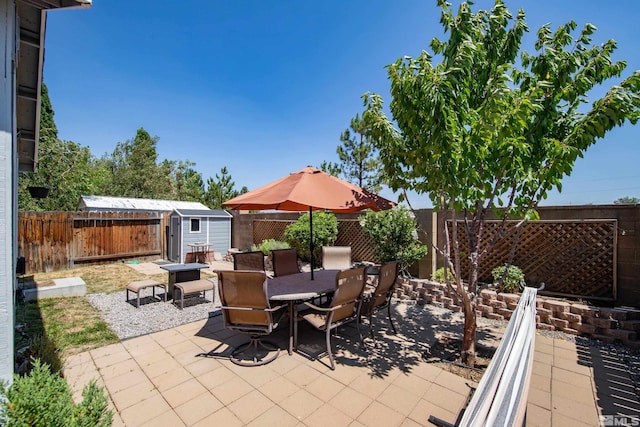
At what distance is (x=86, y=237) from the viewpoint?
10.0m

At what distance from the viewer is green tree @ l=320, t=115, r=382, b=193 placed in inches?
645

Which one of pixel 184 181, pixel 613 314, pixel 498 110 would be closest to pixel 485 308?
pixel 613 314

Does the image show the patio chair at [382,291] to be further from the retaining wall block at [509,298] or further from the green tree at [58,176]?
the green tree at [58,176]

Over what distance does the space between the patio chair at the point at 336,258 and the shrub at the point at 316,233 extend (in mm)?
2486

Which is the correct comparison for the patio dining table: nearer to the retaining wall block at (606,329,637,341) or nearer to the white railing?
the white railing

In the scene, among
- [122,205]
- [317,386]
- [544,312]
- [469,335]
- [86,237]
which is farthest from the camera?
[122,205]

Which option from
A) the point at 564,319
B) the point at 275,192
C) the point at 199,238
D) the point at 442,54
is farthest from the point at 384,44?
the point at 199,238

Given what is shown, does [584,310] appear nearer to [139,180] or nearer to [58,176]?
[58,176]

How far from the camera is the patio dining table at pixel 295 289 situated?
347cm

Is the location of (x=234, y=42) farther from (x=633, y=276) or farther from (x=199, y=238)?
(x=633, y=276)

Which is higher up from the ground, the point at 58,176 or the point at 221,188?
the point at 221,188

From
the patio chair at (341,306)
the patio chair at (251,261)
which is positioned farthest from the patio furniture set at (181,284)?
the patio chair at (341,306)

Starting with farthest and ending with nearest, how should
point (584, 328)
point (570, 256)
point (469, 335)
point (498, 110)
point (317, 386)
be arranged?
point (570, 256), point (584, 328), point (469, 335), point (317, 386), point (498, 110)

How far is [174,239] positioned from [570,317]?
12.5m
